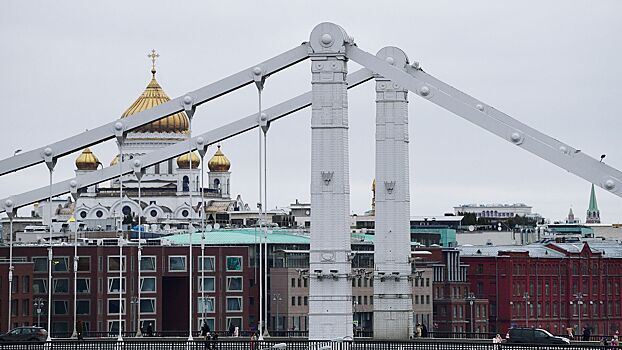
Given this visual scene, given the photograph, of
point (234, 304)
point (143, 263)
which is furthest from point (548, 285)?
point (143, 263)

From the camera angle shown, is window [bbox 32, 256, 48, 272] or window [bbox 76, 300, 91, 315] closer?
window [bbox 32, 256, 48, 272]

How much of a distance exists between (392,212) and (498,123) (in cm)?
1211

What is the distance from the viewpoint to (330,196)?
84.2 m

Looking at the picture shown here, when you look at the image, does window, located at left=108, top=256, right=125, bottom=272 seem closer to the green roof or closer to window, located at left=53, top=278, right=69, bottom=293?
window, located at left=53, top=278, right=69, bottom=293

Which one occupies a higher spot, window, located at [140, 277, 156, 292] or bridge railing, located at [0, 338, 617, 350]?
window, located at [140, 277, 156, 292]

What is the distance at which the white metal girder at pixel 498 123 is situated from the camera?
78750 mm

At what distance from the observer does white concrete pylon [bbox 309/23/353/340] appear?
275 ft

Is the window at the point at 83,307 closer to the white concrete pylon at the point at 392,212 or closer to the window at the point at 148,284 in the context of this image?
the window at the point at 148,284

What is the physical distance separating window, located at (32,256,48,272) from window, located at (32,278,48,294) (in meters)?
0.71

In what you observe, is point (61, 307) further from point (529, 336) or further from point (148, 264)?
point (529, 336)

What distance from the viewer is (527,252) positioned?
182750 millimetres

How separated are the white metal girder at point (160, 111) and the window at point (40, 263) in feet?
163

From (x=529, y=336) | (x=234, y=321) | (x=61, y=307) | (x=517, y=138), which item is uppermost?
(x=517, y=138)

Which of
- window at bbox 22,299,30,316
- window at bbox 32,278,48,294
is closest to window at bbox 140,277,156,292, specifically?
window at bbox 32,278,48,294
